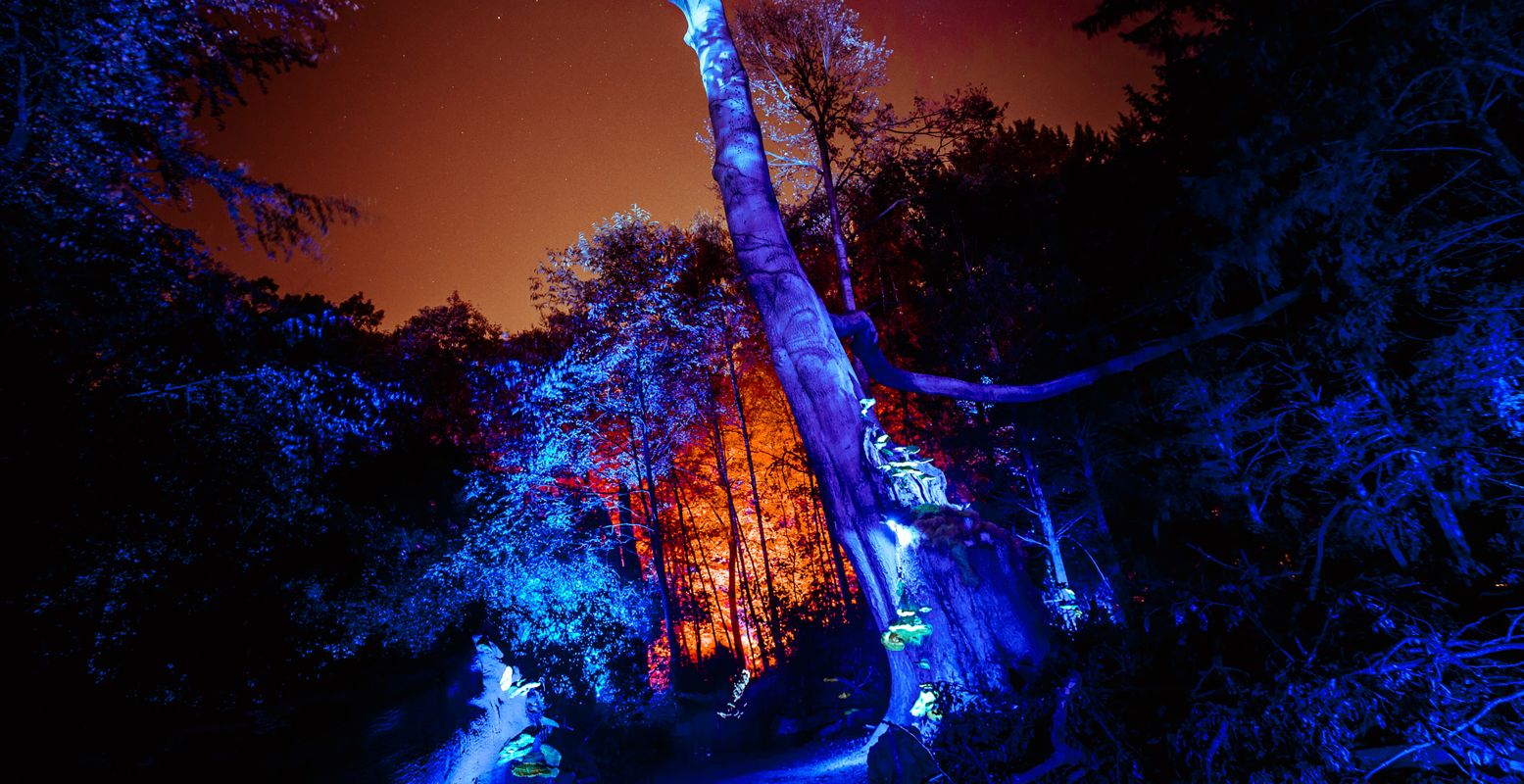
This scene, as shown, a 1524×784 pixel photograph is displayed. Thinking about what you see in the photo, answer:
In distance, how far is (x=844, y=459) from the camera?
336cm

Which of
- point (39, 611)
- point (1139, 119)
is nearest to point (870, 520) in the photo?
point (39, 611)

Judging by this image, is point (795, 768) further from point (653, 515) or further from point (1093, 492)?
point (1093, 492)

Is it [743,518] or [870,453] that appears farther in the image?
[743,518]

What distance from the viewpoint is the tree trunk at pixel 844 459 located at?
2.90 metres

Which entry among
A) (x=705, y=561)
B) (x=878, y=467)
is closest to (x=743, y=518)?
(x=705, y=561)

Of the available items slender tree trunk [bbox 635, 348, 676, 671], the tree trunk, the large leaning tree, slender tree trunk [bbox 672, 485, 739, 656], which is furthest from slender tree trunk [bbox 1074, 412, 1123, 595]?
slender tree trunk [bbox 672, 485, 739, 656]

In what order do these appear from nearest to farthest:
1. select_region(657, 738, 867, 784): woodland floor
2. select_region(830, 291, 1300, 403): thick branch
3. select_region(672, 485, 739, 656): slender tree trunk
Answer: select_region(830, 291, 1300, 403): thick branch < select_region(657, 738, 867, 784): woodland floor < select_region(672, 485, 739, 656): slender tree trunk

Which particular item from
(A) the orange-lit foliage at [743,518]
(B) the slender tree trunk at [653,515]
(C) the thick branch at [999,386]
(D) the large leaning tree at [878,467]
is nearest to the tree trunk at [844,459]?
(D) the large leaning tree at [878,467]

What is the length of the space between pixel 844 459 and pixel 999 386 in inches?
51.9

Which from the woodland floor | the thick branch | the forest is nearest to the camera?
the forest

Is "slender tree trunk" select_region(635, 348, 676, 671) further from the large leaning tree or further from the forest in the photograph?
the large leaning tree

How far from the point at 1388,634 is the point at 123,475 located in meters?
9.04

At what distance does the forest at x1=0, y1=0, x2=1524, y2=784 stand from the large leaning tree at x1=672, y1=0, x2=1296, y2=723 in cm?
3

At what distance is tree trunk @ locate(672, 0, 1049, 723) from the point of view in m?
2.90
